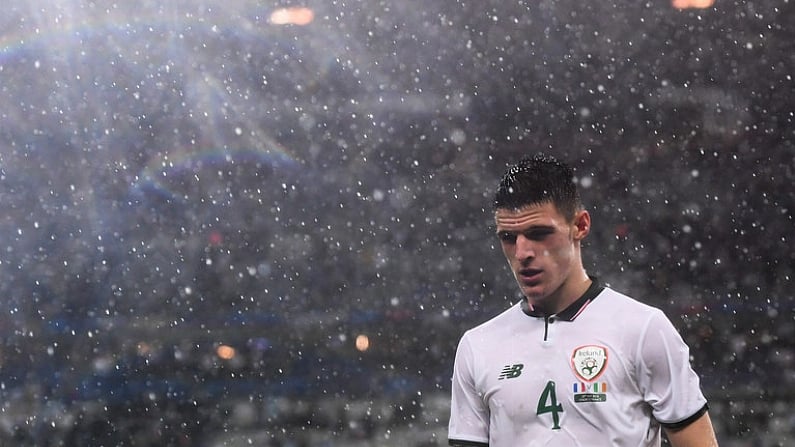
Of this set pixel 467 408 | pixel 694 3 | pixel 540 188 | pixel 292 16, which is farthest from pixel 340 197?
pixel 540 188

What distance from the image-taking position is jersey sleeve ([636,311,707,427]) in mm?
2268

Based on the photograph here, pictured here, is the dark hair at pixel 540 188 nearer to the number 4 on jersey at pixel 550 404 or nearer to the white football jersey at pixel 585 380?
the white football jersey at pixel 585 380

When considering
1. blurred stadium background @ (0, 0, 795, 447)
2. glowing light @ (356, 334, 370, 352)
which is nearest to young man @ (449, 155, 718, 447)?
blurred stadium background @ (0, 0, 795, 447)

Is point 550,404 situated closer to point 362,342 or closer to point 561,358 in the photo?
point 561,358

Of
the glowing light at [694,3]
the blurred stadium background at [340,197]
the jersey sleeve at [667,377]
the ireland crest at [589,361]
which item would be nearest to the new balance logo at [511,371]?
the ireland crest at [589,361]

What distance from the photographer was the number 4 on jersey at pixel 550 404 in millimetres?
2361

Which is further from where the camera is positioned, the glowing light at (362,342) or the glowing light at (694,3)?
the glowing light at (694,3)

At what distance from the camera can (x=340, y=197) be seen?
32219 mm

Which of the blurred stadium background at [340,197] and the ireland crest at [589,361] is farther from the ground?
the blurred stadium background at [340,197]

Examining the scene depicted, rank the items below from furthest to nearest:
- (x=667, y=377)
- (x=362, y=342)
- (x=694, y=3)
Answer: (x=694, y=3) → (x=362, y=342) → (x=667, y=377)

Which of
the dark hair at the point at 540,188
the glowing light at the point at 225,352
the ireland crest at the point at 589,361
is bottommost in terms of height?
the ireland crest at the point at 589,361

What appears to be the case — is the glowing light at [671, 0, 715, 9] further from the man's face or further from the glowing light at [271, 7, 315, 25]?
the man's face

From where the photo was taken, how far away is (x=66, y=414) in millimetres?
20188

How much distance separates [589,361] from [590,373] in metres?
0.03
